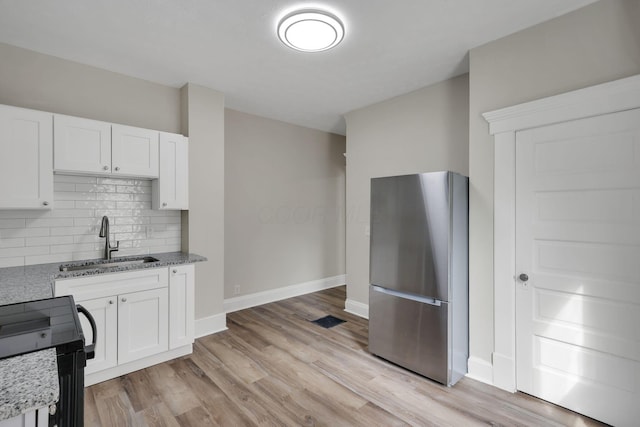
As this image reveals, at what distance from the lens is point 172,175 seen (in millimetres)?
3094

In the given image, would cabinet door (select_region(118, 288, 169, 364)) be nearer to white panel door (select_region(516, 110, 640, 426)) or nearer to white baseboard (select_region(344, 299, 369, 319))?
white baseboard (select_region(344, 299, 369, 319))

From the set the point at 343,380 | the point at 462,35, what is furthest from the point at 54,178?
the point at 462,35

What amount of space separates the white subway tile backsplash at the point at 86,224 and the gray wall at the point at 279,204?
3.43 feet

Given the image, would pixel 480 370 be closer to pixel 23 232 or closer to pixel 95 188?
pixel 95 188

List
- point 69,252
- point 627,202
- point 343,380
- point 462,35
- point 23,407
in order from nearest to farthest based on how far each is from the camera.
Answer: point 23,407, point 627,202, point 462,35, point 343,380, point 69,252

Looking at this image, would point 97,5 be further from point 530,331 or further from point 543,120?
point 530,331

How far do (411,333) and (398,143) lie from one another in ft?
6.93

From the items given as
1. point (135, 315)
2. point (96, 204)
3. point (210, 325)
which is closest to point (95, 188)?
point (96, 204)

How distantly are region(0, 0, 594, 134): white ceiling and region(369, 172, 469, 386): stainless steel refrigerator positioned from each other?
1087 millimetres

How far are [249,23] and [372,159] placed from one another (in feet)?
7.12

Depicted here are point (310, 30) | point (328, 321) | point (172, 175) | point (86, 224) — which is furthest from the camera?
point (328, 321)

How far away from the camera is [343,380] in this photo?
2.53 m

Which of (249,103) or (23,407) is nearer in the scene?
(23,407)

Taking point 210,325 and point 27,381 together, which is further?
point 210,325
